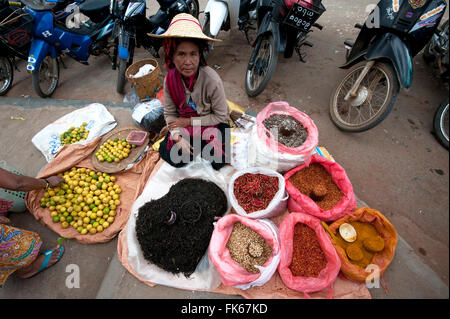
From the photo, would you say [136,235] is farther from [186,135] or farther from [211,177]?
[186,135]

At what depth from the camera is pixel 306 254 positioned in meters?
1.59

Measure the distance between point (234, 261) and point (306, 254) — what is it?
1.85 feet

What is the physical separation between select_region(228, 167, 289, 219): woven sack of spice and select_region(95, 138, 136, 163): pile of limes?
1.44 m

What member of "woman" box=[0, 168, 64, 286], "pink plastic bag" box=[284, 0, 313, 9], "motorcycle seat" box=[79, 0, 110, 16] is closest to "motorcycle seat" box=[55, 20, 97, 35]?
"motorcycle seat" box=[79, 0, 110, 16]

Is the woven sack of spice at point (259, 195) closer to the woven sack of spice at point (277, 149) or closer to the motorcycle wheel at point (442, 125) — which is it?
the woven sack of spice at point (277, 149)

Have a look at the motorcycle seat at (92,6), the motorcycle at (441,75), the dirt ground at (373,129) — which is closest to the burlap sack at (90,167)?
the dirt ground at (373,129)

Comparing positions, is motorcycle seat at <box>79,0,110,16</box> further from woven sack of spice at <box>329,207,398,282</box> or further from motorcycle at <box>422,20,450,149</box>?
motorcycle at <box>422,20,450,149</box>

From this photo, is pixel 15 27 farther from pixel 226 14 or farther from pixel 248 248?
pixel 248 248

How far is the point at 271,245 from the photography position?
1617mm

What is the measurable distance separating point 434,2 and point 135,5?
363 centimetres

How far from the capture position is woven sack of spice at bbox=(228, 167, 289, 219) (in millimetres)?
1724

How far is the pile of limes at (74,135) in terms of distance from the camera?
267 centimetres

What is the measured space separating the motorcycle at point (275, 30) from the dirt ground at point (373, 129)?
0.33 m

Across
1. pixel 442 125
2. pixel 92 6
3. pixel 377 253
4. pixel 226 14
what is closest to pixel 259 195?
pixel 377 253
